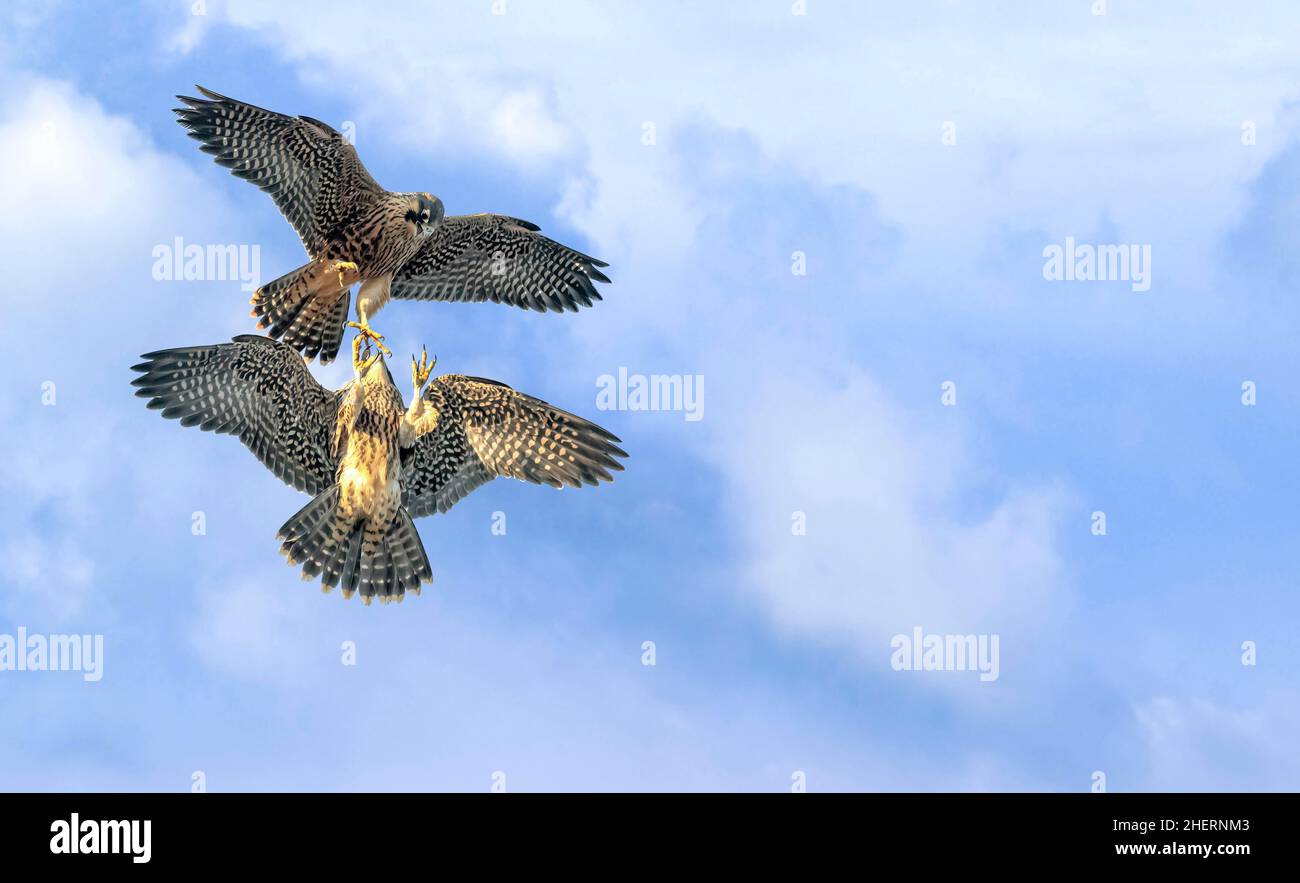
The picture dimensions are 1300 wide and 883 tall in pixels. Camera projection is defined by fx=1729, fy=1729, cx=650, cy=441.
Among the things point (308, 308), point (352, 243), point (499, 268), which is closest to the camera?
point (308, 308)

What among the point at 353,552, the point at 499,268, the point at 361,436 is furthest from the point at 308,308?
the point at 353,552

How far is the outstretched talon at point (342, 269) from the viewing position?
14.7 m

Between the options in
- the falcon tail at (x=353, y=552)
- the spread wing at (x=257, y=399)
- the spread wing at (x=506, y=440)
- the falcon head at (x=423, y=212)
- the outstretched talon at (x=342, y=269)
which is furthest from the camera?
the falcon head at (x=423, y=212)

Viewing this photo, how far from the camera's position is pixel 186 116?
14.4 meters

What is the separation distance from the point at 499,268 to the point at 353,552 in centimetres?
340

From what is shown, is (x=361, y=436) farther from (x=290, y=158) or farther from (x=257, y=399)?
(x=290, y=158)

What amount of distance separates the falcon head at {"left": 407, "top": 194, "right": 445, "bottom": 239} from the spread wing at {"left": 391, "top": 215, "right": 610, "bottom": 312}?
0.40 metres

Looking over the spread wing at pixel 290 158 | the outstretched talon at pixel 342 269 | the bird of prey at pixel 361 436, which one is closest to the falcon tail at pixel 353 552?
the bird of prey at pixel 361 436

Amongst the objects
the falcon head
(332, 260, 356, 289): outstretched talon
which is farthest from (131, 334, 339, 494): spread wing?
the falcon head

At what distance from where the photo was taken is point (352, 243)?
14922 millimetres

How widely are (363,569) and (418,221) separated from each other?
3.23 meters

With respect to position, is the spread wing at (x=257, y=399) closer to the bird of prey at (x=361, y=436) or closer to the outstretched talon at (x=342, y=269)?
the bird of prey at (x=361, y=436)

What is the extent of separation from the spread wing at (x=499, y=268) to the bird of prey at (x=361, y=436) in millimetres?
2080

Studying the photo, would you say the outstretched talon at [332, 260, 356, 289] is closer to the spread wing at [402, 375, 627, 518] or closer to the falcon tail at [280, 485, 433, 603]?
the spread wing at [402, 375, 627, 518]
